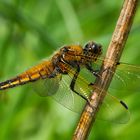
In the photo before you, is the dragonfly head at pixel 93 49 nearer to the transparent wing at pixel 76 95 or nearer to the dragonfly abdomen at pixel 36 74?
the transparent wing at pixel 76 95

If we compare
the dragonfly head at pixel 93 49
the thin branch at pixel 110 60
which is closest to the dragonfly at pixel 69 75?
the dragonfly head at pixel 93 49

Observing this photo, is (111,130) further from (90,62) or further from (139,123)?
(90,62)

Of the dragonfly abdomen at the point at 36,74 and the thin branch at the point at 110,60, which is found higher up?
the dragonfly abdomen at the point at 36,74

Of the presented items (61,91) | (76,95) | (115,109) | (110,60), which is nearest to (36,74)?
(61,91)

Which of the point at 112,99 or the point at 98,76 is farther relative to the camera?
the point at 112,99

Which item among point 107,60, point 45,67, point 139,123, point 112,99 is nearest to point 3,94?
point 45,67

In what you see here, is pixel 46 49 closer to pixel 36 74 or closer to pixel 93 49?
pixel 36 74
